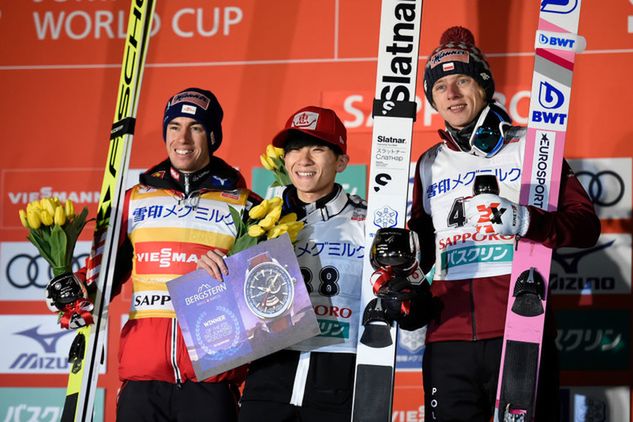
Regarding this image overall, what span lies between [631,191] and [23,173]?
2795 millimetres

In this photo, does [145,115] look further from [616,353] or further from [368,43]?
[616,353]

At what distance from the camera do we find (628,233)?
3.92 metres

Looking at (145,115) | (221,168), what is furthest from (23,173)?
(221,168)

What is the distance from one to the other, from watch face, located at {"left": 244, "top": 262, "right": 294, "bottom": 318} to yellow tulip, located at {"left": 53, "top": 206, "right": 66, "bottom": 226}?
2.30 ft

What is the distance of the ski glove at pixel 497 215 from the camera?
2539 millimetres

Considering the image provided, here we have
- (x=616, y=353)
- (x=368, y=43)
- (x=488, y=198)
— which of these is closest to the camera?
(x=488, y=198)

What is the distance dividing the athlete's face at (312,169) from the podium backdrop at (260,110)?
3.54 ft

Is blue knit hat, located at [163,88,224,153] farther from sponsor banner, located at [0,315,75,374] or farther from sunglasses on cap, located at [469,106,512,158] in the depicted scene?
sponsor banner, located at [0,315,75,374]

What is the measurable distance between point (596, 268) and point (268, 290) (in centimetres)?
173

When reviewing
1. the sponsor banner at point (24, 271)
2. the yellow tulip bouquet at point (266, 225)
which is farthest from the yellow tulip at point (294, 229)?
the sponsor banner at point (24, 271)

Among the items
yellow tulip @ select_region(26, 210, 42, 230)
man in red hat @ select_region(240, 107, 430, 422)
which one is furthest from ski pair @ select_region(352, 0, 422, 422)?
yellow tulip @ select_region(26, 210, 42, 230)

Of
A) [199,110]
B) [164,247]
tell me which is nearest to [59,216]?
[164,247]

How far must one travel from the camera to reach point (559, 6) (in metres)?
2.99

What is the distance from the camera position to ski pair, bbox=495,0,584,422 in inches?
103
